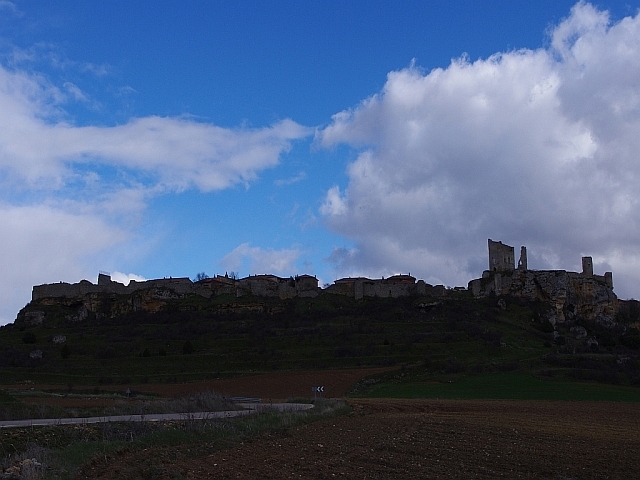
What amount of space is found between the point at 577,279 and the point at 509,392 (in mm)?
A: 50329

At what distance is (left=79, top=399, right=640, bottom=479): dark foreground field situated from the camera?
526 inches

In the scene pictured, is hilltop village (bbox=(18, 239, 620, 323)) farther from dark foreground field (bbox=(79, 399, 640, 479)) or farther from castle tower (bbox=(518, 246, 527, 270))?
dark foreground field (bbox=(79, 399, 640, 479))

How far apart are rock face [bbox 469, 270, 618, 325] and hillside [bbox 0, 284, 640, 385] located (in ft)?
6.20

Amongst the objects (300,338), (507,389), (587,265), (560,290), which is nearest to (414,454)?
(507,389)

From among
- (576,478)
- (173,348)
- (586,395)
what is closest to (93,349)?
(173,348)

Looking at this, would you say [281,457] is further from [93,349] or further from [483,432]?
[93,349]

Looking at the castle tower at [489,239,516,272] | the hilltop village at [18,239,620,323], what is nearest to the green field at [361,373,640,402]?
the hilltop village at [18,239,620,323]

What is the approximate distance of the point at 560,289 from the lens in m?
86.1

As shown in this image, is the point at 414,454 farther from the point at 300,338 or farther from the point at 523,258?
the point at 523,258

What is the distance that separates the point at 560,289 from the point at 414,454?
248ft

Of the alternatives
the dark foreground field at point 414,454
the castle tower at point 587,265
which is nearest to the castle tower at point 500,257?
the castle tower at point 587,265

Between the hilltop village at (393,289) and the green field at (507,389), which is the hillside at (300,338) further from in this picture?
the green field at (507,389)

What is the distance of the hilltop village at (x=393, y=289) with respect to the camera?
87250mm

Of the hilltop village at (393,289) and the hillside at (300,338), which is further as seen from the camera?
the hilltop village at (393,289)
